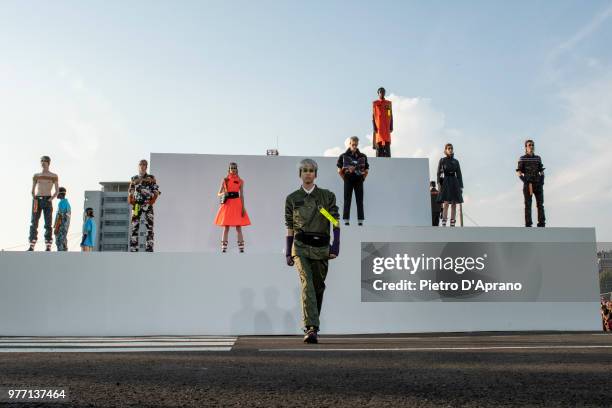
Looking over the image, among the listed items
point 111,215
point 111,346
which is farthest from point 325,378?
point 111,215

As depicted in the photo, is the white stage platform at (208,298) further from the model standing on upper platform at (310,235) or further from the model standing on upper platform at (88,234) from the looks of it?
the model standing on upper platform at (310,235)

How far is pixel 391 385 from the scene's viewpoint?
2.93 metres

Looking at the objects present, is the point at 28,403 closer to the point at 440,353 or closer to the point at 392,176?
the point at 440,353

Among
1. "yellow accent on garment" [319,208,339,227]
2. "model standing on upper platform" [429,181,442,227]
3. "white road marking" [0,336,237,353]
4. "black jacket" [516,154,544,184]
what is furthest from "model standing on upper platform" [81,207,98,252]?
"black jacket" [516,154,544,184]

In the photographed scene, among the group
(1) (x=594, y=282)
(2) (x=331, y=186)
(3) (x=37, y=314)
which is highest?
(2) (x=331, y=186)

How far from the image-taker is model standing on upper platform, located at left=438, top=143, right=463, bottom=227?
12.1m

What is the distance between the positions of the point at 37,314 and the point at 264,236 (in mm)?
5066

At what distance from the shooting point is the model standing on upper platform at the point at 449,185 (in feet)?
39.8

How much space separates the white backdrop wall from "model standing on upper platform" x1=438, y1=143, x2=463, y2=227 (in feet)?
7.02

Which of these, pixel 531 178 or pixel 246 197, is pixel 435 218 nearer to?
pixel 531 178

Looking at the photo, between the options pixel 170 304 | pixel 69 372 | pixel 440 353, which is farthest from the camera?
pixel 170 304

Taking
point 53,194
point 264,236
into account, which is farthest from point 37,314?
point 264,236

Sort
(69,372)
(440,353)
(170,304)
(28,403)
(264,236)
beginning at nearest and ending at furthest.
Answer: (28,403), (69,372), (440,353), (170,304), (264,236)

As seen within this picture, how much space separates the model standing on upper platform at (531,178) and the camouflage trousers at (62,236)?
31.0 feet
